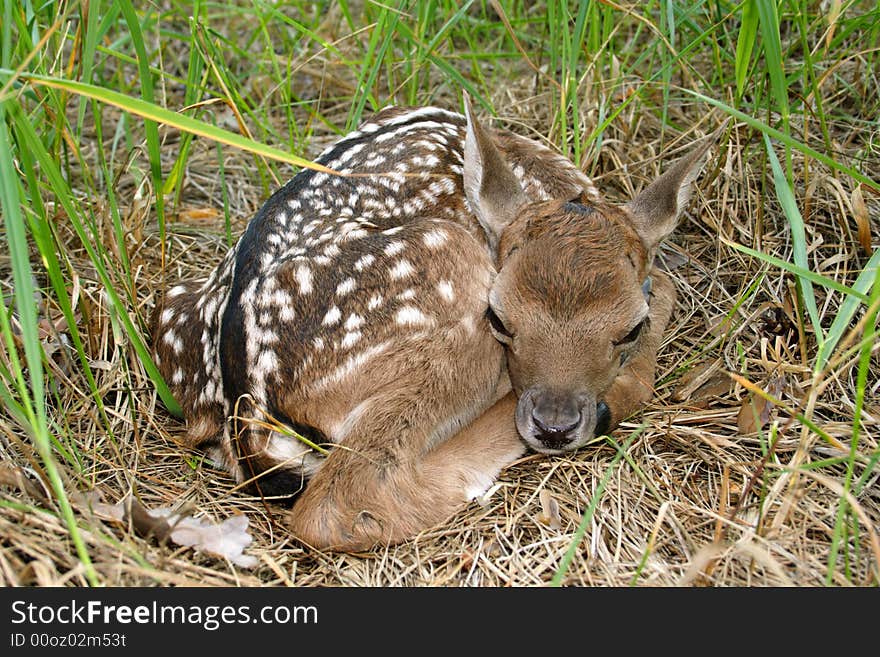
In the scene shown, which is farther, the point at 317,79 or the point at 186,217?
the point at 317,79

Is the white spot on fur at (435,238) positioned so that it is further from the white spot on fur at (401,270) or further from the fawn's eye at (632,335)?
the fawn's eye at (632,335)

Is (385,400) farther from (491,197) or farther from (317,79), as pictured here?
(317,79)

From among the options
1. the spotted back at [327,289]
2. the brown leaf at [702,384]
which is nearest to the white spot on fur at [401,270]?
the spotted back at [327,289]

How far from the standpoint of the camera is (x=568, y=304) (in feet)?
9.86

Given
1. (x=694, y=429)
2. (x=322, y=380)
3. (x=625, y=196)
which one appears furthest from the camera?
(x=625, y=196)

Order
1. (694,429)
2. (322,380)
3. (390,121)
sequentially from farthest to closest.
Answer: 1. (390,121)
2. (694,429)
3. (322,380)

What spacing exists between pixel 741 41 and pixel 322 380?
2.01 meters

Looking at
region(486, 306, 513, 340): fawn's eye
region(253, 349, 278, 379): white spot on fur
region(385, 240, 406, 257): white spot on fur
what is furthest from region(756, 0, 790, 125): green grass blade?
region(253, 349, 278, 379): white spot on fur

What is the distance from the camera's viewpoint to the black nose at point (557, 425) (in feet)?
9.71

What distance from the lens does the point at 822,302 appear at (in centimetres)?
368

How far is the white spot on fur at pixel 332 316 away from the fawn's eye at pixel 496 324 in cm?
53

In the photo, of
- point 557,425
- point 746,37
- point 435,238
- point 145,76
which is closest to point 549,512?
point 557,425

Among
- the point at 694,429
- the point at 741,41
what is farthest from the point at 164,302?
the point at 741,41

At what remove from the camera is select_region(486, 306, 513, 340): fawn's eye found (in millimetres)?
3166
